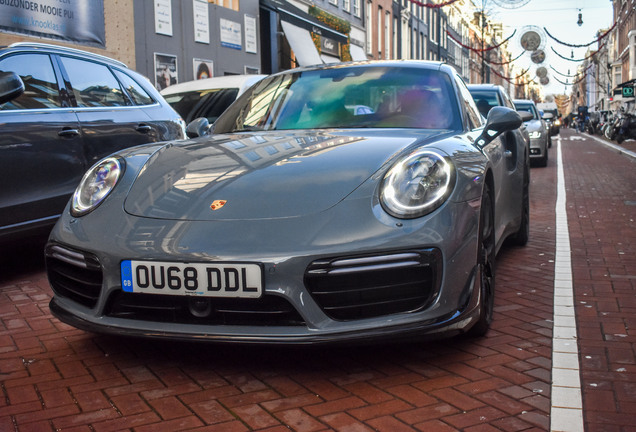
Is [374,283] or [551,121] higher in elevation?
[551,121]

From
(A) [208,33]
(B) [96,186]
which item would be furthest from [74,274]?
(A) [208,33]

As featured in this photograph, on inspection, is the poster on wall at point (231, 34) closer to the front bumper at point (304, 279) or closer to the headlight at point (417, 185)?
the headlight at point (417, 185)

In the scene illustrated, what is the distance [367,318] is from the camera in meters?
2.86

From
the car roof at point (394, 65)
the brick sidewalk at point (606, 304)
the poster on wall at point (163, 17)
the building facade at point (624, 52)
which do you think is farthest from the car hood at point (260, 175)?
the building facade at point (624, 52)

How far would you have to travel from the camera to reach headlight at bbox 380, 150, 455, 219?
2953 millimetres

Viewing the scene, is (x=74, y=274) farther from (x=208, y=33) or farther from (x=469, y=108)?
(x=208, y=33)

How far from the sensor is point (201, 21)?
18.5 m

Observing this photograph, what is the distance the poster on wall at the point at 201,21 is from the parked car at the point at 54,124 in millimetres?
12638

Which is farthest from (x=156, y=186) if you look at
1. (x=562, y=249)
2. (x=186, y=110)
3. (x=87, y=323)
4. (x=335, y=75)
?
(x=186, y=110)

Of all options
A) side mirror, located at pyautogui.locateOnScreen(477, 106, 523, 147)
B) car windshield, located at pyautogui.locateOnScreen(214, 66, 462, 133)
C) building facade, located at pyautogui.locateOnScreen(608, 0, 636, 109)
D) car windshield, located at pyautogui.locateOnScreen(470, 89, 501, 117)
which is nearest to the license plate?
car windshield, located at pyautogui.locateOnScreen(214, 66, 462, 133)

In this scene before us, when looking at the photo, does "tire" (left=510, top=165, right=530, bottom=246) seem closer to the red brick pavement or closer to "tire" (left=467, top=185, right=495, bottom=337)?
the red brick pavement

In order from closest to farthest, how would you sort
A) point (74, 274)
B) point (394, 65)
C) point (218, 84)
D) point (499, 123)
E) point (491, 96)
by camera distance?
point (74, 274), point (499, 123), point (394, 65), point (218, 84), point (491, 96)

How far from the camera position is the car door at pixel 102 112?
5359 millimetres

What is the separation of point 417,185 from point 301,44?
21.3m
